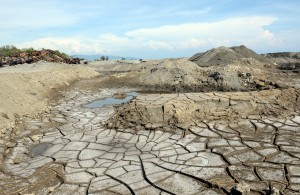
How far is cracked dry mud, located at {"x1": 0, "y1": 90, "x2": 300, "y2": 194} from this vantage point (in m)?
4.27

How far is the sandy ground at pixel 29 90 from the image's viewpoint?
809 centimetres

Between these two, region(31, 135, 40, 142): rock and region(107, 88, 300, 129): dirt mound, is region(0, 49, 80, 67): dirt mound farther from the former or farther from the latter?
region(107, 88, 300, 129): dirt mound

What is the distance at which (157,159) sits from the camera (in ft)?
16.9

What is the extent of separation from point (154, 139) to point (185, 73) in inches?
298

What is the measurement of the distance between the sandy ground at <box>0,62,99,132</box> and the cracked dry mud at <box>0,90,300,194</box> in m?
1.00

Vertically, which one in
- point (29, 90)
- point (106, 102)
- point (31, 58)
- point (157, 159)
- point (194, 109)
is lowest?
point (157, 159)

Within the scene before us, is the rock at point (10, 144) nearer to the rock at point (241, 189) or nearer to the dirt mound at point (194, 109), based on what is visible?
the dirt mound at point (194, 109)

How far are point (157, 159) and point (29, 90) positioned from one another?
287 inches

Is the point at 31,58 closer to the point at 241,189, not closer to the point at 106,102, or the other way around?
the point at 106,102

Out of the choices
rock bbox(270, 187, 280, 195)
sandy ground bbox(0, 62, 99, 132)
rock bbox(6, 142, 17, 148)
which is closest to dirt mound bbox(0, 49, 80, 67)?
sandy ground bbox(0, 62, 99, 132)

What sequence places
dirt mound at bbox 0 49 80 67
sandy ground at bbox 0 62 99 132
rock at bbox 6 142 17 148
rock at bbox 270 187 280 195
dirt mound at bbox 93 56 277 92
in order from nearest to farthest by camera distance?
rock at bbox 270 187 280 195, rock at bbox 6 142 17 148, sandy ground at bbox 0 62 99 132, dirt mound at bbox 93 56 277 92, dirt mound at bbox 0 49 80 67

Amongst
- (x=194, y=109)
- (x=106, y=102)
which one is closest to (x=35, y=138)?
(x=194, y=109)

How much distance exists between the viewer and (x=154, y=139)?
6109 millimetres

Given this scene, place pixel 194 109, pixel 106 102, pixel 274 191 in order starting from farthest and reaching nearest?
1. pixel 106 102
2. pixel 194 109
3. pixel 274 191
